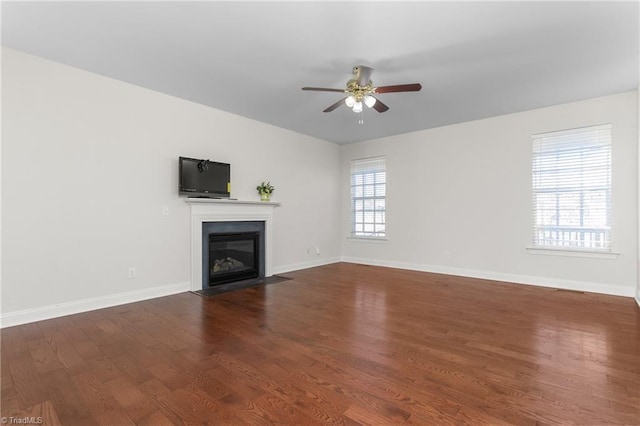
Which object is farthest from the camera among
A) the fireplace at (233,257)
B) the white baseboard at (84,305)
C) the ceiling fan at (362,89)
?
the fireplace at (233,257)

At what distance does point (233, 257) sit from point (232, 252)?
9 cm

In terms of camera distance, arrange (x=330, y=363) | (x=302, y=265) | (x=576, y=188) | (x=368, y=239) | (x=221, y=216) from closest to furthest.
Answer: (x=330, y=363)
(x=576, y=188)
(x=221, y=216)
(x=302, y=265)
(x=368, y=239)

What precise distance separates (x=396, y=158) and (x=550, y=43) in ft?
11.4

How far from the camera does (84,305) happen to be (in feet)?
11.2

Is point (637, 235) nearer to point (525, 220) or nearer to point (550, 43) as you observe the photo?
point (525, 220)

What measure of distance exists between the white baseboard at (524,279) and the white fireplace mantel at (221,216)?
2.48 meters

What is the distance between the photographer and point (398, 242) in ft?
20.2

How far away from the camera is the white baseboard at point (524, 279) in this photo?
4.13 meters

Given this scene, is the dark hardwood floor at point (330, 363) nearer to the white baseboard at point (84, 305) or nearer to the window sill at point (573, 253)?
the white baseboard at point (84, 305)

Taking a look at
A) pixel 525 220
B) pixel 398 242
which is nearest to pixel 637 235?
pixel 525 220

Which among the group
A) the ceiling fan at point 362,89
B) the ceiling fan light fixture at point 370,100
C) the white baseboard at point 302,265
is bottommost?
the white baseboard at point 302,265

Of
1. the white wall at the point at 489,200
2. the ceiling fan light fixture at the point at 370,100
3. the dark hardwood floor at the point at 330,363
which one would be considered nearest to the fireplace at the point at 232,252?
the dark hardwood floor at the point at 330,363

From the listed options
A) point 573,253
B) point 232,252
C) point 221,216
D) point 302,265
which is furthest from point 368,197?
point 573,253

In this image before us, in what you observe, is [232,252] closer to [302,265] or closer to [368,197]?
[302,265]
